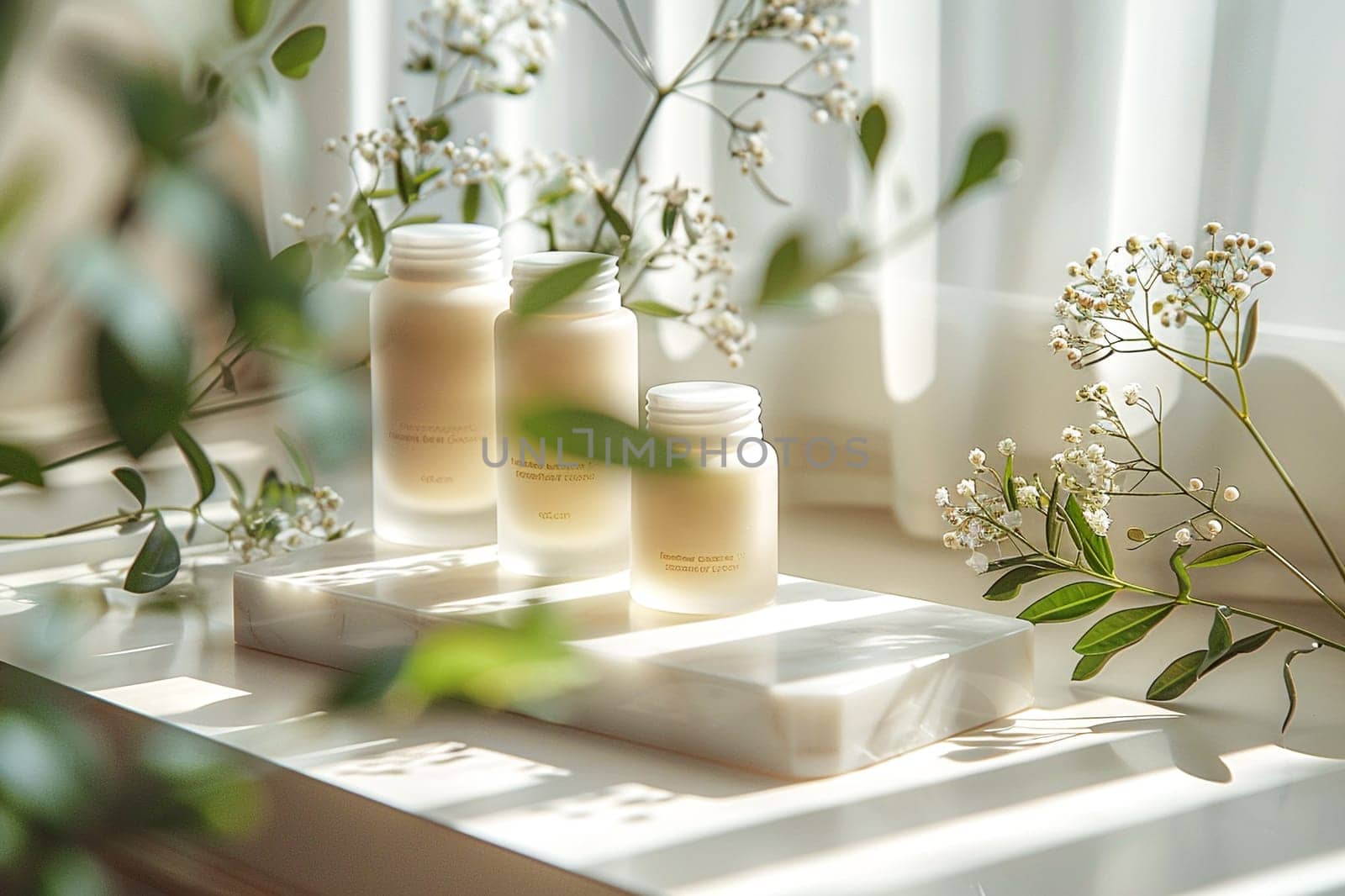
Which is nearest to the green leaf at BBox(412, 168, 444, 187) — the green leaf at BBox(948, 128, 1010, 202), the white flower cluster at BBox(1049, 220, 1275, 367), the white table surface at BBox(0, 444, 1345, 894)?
the white table surface at BBox(0, 444, 1345, 894)

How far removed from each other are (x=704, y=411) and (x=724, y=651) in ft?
0.41

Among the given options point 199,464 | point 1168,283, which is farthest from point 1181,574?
point 199,464

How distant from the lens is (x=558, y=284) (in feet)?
0.46

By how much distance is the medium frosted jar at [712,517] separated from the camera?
75cm

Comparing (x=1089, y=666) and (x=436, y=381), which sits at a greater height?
(x=436, y=381)

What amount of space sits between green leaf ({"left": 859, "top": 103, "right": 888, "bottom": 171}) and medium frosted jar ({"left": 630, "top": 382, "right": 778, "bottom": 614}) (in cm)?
58

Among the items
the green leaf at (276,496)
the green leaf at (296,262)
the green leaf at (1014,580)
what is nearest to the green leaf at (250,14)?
the green leaf at (296,262)

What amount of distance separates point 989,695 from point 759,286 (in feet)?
2.22

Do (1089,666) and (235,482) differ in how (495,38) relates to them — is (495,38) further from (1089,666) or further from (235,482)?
(235,482)

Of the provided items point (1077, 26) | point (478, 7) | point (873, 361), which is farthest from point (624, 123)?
point (1077, 26)

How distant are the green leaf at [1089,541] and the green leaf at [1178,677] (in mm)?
60

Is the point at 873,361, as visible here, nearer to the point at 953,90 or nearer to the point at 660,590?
the point at 953,90

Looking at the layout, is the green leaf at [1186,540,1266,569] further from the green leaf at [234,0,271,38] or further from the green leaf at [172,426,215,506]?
the green leaf at [234,0,271,38]

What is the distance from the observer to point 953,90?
98cm
